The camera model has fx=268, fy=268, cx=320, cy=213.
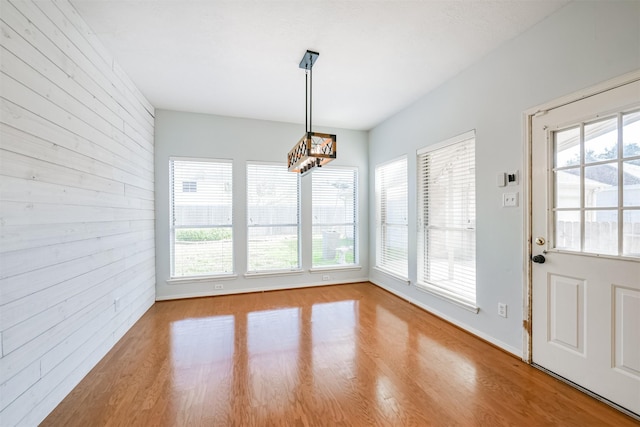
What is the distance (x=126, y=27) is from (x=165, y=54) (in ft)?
1.31

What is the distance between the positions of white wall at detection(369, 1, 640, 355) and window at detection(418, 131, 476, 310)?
0.13 meters

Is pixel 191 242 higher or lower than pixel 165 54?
lower

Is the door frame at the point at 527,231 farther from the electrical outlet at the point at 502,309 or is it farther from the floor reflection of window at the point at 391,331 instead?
the floor reflection of window at the point at 391,331

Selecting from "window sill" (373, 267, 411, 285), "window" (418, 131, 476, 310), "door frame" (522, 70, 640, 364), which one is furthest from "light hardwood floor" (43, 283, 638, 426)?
"window sill" (373, 267, 411, 285)

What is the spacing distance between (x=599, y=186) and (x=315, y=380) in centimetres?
256

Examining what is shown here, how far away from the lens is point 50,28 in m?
1.81

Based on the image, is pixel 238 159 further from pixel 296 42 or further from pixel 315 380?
pixel 315 380

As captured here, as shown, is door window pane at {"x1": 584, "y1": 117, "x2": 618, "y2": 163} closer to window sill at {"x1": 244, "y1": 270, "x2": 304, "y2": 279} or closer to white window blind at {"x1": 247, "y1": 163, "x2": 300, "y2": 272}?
white window blind at {"x1": 247, "y1": 163, "x2": 300, "y2": 272}

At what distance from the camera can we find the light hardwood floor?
5.75 feet

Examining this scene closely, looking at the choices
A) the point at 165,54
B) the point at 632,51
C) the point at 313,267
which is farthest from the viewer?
the point at 313,267

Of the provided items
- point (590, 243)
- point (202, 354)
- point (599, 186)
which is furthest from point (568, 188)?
point (202, 354)

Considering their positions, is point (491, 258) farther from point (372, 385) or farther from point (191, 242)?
point (191, 242)

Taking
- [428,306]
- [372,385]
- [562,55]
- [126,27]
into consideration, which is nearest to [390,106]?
[562,55]

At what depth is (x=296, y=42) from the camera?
247 centimetres
